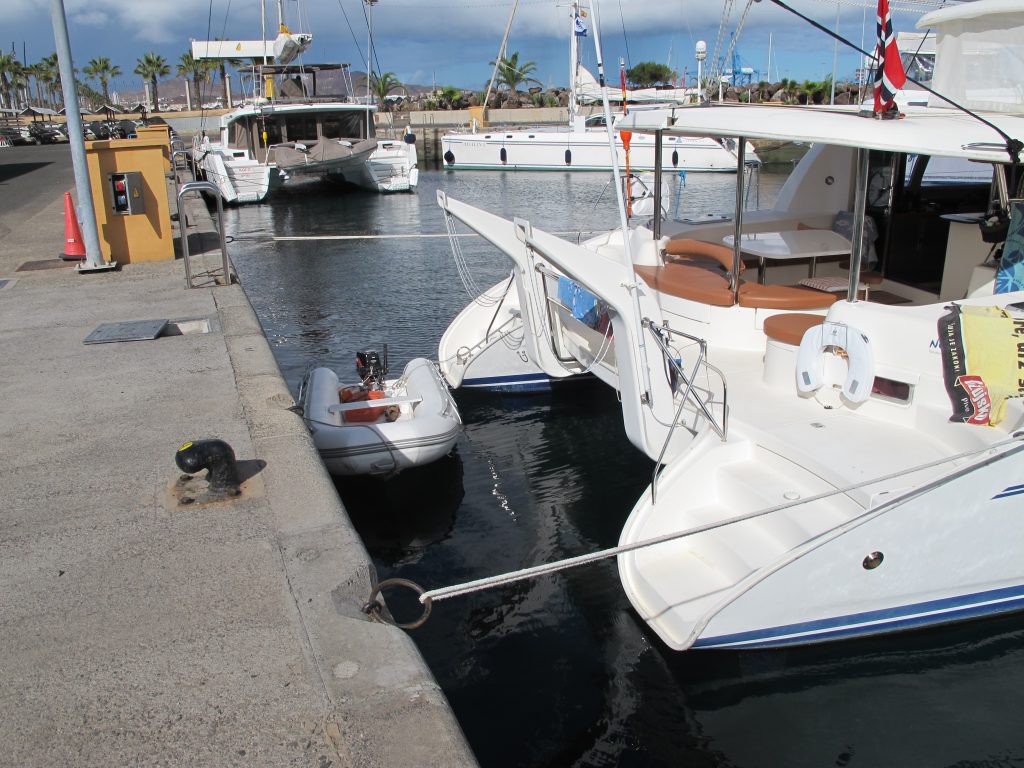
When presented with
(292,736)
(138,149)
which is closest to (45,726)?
(292,736)

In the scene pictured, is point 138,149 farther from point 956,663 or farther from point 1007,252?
point 956,663

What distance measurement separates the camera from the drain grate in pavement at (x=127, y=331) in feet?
25.4

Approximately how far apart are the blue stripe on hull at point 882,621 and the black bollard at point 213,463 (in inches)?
103

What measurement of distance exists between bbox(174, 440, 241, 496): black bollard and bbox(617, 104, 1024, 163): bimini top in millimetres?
4091

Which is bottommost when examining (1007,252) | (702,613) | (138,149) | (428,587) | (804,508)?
(428,587)

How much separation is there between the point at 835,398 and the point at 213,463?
390cm

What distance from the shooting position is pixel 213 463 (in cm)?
473

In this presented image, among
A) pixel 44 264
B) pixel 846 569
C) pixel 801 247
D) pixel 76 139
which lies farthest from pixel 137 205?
pixel 846 569

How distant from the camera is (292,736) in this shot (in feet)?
10.0

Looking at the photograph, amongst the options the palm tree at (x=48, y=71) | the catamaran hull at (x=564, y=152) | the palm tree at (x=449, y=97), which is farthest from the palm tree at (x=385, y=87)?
the palm tree at (x=48, y=71)

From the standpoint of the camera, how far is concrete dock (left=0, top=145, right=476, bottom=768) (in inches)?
121

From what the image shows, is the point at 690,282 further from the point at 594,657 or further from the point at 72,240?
the point at 72,240

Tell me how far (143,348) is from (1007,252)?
6.65 metres

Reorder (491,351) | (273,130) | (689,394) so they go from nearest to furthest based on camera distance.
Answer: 1. (689,394)
2. (491,351)
3. (273,130)
